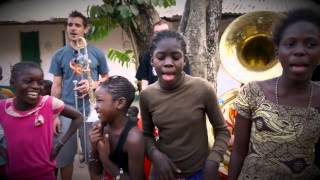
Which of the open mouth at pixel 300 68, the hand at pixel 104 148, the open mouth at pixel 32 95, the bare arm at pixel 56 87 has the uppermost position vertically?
the open mouth at pixel 300 68

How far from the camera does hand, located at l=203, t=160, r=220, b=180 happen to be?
2275 mm

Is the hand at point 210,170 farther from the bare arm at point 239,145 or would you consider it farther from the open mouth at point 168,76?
the open mouth at point 168,76

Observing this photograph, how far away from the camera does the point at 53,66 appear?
13.8ft

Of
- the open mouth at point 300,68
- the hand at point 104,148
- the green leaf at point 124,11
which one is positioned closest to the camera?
the open mouth at point 300,68

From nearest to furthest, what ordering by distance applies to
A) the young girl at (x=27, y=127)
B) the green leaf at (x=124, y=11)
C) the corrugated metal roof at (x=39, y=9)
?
the young girl at (x=27, y=127) < the green leaf at (x=124, y=11) < the corrugated metal roof at (x=39, y=9)

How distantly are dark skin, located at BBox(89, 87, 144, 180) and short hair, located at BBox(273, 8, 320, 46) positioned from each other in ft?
3.11

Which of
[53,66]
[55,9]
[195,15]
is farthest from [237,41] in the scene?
[55,9]

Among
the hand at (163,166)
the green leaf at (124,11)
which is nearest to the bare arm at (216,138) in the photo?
the hand at (163,166)

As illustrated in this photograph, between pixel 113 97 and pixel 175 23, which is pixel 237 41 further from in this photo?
pixel 175 23

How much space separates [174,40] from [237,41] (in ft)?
6.88

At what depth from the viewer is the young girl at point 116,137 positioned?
2.36 metres

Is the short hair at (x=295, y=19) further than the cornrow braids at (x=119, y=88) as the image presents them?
No

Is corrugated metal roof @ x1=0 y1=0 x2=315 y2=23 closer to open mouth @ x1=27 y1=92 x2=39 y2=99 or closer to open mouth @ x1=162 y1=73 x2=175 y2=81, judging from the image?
open mouth @ x1=27 y1=92 x2=39 y2=99

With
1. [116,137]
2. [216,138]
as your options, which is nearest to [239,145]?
[216,138]
